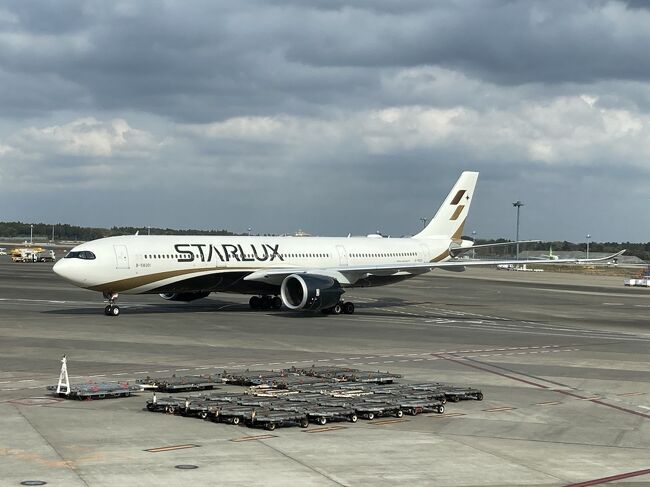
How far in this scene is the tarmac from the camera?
17.6 meters

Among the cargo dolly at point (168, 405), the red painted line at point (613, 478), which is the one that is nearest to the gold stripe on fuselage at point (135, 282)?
Result: the cargo dolly at point (168, 405)

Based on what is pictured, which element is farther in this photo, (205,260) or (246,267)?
(246,267)

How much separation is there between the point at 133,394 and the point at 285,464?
9.20 m

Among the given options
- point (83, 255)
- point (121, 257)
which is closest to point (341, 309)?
point (121, 257)

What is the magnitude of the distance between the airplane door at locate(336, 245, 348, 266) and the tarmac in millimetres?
3509

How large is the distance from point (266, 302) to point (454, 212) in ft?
62.3

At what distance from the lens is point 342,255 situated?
6169 cm

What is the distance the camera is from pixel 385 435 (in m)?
21.2

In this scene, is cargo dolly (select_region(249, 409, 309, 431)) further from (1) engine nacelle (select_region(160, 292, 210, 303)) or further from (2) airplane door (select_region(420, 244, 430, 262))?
(2) airplane door (select_region(420, 244, 430, 262))

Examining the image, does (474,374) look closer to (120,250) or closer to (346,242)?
(120,250)

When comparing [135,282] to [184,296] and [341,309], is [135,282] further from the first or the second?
[341,309]

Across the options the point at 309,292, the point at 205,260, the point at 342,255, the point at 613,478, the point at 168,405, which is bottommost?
the point at 613,478

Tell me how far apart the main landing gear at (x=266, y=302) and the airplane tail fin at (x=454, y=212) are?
15.6m

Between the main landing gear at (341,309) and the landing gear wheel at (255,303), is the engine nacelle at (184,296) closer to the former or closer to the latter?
the landing gear wheel at (255,303)
